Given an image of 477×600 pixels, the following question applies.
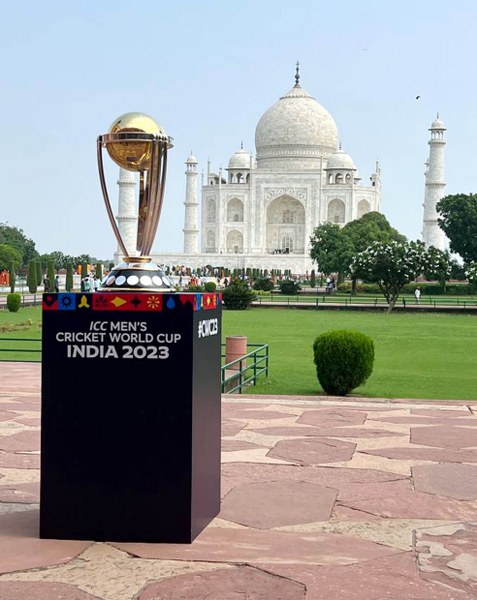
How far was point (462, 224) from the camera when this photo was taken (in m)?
39.4

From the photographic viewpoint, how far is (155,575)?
9.86 ft

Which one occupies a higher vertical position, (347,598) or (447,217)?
(447,217)

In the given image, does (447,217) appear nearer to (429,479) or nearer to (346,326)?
(346,326)

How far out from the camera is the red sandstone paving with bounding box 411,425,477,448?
5410 mm

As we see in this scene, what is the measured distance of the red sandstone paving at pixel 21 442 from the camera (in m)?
5.02

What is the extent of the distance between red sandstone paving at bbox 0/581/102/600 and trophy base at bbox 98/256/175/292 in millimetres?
1106

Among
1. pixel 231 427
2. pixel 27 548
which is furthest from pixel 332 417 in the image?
pixel 27 548

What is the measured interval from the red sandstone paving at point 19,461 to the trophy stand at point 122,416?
1241mm

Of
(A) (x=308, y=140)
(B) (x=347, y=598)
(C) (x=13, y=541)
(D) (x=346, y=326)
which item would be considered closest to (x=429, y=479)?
(B) (x=347, y=598)

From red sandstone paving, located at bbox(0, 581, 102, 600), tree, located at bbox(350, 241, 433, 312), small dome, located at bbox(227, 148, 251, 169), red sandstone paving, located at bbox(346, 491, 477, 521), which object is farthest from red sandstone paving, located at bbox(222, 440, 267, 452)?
small dome, located at bbox(227, 148, 251, 169)

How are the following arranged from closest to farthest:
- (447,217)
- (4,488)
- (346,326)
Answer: (4,488) → (346,326) → (447,217)

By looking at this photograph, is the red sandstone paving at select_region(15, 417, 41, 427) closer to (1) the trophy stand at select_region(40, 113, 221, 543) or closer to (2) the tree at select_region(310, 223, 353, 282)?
(1) the trophy stand at select_region(40, 113, 221, 543)

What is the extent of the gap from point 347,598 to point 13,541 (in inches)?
49.3

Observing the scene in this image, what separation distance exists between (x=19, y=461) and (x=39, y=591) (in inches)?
76.6
